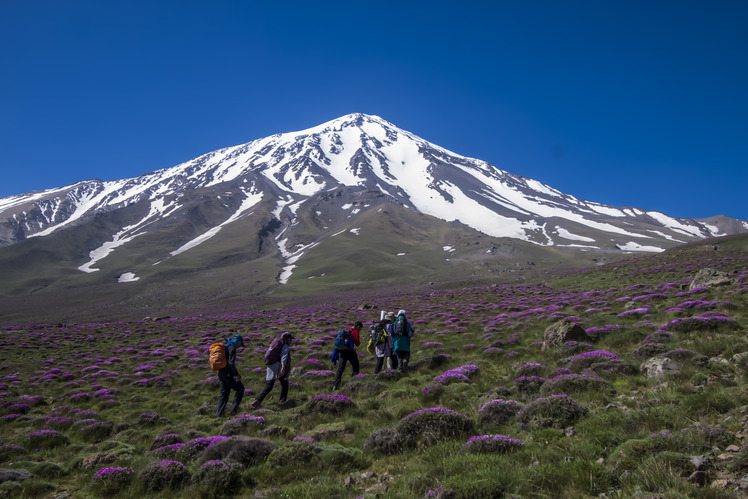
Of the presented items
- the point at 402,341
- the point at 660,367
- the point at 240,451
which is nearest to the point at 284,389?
the point at 402,341

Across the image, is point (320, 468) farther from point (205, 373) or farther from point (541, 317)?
point (541, 317)

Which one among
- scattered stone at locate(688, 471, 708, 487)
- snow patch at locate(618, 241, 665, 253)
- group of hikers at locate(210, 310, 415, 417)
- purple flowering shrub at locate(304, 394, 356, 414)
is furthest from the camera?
snow patch at locate(618, 241, 665, 253)

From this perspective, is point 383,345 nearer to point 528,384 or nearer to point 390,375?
point 390,375

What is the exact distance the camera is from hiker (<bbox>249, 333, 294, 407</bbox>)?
13.2 meters

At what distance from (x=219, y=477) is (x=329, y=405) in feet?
14.5

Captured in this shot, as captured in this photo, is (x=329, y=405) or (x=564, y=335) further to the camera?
(x=564, y=335)

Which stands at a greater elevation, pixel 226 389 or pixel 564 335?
pixel 564 335

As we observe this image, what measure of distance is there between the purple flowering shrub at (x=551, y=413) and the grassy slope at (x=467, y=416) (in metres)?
0.10

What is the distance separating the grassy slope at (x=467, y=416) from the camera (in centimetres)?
507

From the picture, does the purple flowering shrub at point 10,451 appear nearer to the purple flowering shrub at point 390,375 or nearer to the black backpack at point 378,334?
the purple flowering shrub at point 390,375

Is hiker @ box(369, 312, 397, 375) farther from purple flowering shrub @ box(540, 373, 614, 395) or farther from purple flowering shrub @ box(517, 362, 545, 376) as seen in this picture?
purple flowering shrub @ box(540, 373, 614, 395)

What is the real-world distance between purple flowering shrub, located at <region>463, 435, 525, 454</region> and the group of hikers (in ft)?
27.2

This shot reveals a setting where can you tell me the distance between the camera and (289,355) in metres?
13.3

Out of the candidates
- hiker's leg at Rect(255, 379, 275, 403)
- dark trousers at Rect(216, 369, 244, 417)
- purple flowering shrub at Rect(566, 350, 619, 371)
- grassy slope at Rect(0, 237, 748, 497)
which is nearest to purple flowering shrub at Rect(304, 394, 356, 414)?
grassy slope at Rect(0, 237, 748, 497)
